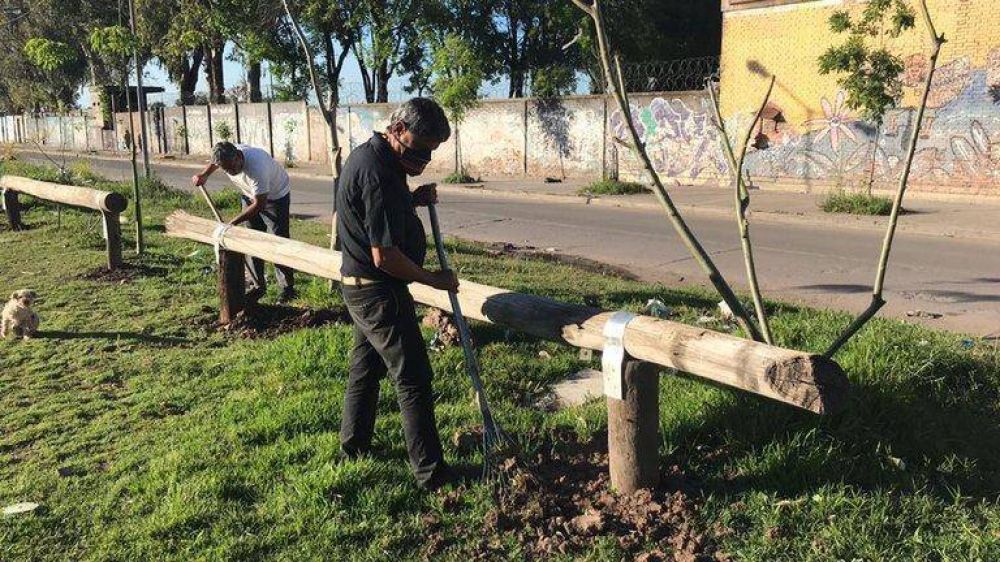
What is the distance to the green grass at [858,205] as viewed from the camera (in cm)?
1386

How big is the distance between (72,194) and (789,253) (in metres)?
9.06

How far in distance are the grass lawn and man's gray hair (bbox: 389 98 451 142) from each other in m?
1.57

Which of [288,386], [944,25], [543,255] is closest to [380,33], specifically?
[944,25]

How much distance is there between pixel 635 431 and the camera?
3271mm

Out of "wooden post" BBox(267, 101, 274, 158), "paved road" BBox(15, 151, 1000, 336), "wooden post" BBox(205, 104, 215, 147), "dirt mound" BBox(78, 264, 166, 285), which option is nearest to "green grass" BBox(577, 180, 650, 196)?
"paved road" BBox(15, 151, 1000, 336)

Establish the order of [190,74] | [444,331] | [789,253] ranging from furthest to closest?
[190,74], [789,253], [444,331]

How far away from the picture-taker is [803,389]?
2736 mm

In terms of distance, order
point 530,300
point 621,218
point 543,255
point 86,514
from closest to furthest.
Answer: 1. point 86,514
2. point 530,300
3. point 543,255
4. point 621,218

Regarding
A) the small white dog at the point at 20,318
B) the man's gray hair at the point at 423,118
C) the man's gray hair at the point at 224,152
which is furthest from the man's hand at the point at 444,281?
the small white dog at the point at 20,318

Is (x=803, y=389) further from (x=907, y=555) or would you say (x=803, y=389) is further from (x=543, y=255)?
(x=543, y=255)

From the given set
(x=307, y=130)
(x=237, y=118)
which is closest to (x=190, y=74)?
(x=237, y=118)

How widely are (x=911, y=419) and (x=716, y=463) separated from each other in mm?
1050

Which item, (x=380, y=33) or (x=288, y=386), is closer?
(x=288, y=386)

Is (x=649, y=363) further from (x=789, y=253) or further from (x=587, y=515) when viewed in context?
(x=789, y=253)
